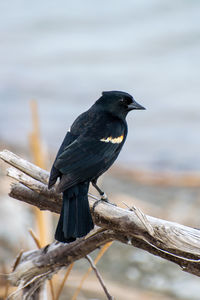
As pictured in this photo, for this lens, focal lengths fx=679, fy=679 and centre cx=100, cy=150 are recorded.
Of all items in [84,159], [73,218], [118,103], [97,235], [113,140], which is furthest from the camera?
[118,103]

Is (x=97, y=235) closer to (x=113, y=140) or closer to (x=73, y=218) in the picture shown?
(x=73, y=218)

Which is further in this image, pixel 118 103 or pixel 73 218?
pixel 118 103

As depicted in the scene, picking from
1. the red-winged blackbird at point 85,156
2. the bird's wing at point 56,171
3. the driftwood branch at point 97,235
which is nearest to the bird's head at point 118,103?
the red-winged blackbird at point 85,156

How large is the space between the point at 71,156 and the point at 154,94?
5645 mm

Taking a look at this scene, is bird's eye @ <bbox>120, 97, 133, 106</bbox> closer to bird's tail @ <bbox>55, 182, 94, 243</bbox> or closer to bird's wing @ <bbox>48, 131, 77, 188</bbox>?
bird's wing @ <bbox>48, 131, 77, 188</bbox>

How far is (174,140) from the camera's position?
7.68 metres

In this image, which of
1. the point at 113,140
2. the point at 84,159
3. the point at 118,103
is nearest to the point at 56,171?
the point at 84,159

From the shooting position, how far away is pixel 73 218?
8.93 feet

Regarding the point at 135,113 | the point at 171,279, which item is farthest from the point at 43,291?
the point at 135,113

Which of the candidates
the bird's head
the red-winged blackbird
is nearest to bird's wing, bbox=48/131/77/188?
the red-winged blackbird

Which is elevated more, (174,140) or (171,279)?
(174,140)

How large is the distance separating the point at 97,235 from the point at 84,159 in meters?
0.37

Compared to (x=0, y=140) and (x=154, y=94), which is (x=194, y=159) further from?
(x=0, y=140)

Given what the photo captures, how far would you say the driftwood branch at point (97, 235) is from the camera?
8.24ft
